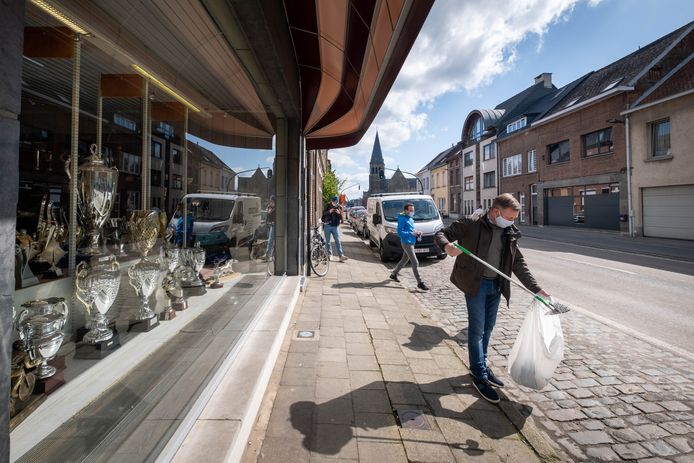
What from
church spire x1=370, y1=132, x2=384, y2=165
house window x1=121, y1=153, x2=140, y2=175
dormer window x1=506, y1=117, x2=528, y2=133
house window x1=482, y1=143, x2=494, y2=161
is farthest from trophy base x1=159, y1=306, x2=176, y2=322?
church spire x1=370, y1=132, x2=384, y2=165

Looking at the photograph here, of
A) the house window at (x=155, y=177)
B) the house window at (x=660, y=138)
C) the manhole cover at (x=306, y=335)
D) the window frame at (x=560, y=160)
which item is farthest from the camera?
the window frame at (x=560, y=160)

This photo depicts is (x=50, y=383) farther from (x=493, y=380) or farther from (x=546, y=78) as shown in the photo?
(x=546, y=78)

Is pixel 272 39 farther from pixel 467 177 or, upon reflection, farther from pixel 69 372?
pixel 467 177

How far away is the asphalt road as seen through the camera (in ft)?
16.8

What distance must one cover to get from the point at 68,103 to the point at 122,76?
1.83 feet

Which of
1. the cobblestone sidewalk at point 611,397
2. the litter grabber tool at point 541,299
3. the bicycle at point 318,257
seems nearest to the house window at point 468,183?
the bicycle at point 318,257

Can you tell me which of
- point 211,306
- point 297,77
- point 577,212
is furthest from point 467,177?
point 211,306

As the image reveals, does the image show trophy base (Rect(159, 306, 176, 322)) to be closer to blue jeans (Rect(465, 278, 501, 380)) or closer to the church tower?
blue jeans (Rect(465, 278, 501, 380))

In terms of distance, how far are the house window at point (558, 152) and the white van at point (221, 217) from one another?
2743 cm

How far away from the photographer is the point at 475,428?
2715mm

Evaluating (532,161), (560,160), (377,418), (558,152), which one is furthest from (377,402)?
(532,161)

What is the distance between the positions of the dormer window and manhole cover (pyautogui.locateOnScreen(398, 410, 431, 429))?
112ft

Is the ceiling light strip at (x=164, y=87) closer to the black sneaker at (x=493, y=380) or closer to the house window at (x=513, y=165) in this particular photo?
the black sneaker at (x=493, y=380)

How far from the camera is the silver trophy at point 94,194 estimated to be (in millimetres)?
2361
